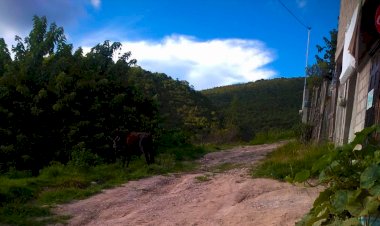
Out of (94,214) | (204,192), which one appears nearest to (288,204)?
(204,192)

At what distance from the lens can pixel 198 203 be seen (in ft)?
22.9

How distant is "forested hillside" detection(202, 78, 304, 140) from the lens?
3209cm

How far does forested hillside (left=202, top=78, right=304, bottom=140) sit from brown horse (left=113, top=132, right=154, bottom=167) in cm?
1273

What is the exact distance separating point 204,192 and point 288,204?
2.20 metres

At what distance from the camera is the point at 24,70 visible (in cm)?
1395

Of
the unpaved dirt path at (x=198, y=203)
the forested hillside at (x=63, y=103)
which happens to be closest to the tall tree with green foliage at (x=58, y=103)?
the forested hillside at (x=63, y=103)

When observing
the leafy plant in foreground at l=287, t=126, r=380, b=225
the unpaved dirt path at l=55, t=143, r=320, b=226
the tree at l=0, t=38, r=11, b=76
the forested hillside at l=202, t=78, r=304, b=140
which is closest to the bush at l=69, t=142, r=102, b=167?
the unpaved dirt path at l=55, t=143, r=320, b=226

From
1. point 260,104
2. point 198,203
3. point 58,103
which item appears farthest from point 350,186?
point 260,104

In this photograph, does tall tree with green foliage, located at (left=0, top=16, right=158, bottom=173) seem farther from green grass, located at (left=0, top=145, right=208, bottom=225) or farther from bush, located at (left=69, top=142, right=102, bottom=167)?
green grass, located at (left=0, top=145, right=208, bottom=225)

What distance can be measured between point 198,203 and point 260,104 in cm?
3154

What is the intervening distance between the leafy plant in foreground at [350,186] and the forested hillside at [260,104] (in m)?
20.8

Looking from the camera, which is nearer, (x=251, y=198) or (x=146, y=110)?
(x=251, y=198)

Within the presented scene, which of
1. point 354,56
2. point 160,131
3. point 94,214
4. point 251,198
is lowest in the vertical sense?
point 94,214

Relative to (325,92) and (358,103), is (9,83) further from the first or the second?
(358,103)
